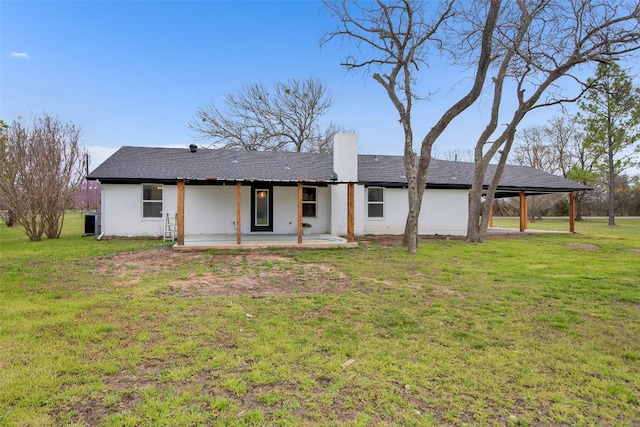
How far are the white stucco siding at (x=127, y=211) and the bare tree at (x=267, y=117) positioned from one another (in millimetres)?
11529

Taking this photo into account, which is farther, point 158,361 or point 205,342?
point 205,342

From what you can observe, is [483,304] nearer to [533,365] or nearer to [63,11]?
[533,365]

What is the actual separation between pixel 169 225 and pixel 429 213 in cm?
1091

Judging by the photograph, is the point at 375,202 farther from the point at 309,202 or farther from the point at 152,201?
the point at 152,201

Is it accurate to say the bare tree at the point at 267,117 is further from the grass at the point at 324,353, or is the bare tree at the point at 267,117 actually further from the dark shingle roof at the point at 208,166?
the grass at the point at 324,353

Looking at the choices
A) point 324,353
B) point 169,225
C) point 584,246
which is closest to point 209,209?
point 169,225

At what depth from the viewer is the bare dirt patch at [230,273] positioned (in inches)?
227

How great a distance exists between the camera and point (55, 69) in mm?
14078

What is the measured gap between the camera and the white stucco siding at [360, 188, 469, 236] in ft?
48.6

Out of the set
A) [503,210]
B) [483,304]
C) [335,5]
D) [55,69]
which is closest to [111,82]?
[55,69]

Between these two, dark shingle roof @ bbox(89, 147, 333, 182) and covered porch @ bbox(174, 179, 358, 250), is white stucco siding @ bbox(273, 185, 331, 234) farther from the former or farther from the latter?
covered porch @ bbox(174, 179, 358, 250)

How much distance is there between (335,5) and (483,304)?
33.1 feet

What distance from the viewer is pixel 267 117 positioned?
24094 mm

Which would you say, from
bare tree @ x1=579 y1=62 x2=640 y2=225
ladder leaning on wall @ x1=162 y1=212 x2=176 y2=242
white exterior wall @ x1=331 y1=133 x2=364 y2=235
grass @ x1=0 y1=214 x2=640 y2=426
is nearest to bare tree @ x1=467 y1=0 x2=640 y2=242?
white exterior wall @ x1=331 y1=133 x2=364 y2=235
